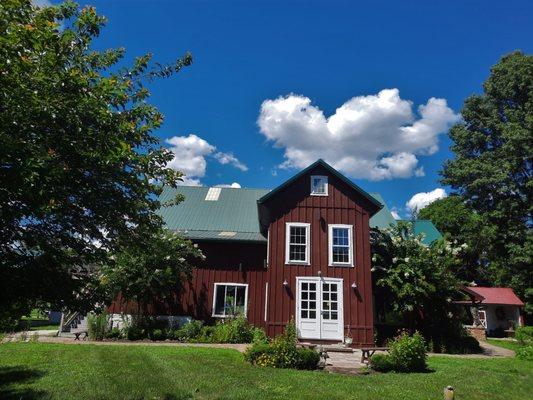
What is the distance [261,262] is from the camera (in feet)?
71.4

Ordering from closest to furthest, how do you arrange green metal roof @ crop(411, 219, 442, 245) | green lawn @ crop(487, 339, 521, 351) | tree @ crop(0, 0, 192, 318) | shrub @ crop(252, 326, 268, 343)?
tree @ crop(0, 0, 192, 318) < shrub @ crop(252, 326, 268, 343) < green lawn @ crop(487, 339, 521, 351) < green metal roof @ crop(411, 219, 442, 245)

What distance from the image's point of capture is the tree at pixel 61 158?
14.3 feet

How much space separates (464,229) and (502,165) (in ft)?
24.4

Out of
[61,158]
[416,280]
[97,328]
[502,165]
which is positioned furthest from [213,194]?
[502,165]

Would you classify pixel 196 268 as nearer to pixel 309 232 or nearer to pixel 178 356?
pixel 309 232

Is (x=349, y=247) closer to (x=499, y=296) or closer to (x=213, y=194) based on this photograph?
(x=213, y=194)

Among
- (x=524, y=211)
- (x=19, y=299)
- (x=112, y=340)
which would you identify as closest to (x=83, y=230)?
(x=19, y=299)

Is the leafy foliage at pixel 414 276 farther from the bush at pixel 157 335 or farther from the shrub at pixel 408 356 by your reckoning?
the bush at pixel 157 335

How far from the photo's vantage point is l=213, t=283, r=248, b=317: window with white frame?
20.7 metres

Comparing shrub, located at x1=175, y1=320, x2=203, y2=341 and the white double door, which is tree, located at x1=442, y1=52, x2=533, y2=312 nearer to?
the white double door

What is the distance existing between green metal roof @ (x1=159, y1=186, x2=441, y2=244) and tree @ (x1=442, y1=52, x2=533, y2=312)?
33.6ft

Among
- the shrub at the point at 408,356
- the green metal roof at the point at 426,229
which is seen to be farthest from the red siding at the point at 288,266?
the green metal roof at the point at 426,229

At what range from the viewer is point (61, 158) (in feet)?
15.8

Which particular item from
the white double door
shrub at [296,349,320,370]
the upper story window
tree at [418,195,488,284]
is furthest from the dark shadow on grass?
tree at [418,195,488,284]
